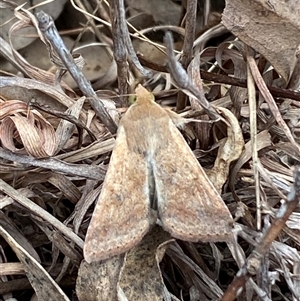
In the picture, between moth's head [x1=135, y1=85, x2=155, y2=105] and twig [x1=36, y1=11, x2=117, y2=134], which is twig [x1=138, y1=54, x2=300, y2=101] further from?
twig [x1=36, y1=11, x2=117, y2=134]

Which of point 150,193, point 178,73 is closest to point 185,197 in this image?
point 150,193

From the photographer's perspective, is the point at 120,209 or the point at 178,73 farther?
the point at 120,209

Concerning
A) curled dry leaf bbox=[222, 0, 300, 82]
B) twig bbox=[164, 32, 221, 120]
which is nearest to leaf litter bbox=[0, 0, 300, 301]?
curled dry leaf bbox=[222, 0, 300, 82]

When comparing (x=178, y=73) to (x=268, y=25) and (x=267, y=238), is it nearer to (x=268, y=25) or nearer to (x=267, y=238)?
(x=267, y=238)

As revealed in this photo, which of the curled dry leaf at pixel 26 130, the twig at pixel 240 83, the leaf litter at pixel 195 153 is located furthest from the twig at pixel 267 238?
the curled dry leaf at pixel 26 130

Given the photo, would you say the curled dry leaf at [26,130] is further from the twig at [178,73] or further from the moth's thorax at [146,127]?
the twig at [178,73]

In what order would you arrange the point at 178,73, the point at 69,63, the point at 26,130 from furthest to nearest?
the point at 26,130 < the point at 69,63 < the point at 178,73

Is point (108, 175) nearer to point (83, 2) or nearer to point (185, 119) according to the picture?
point (185, 119)
